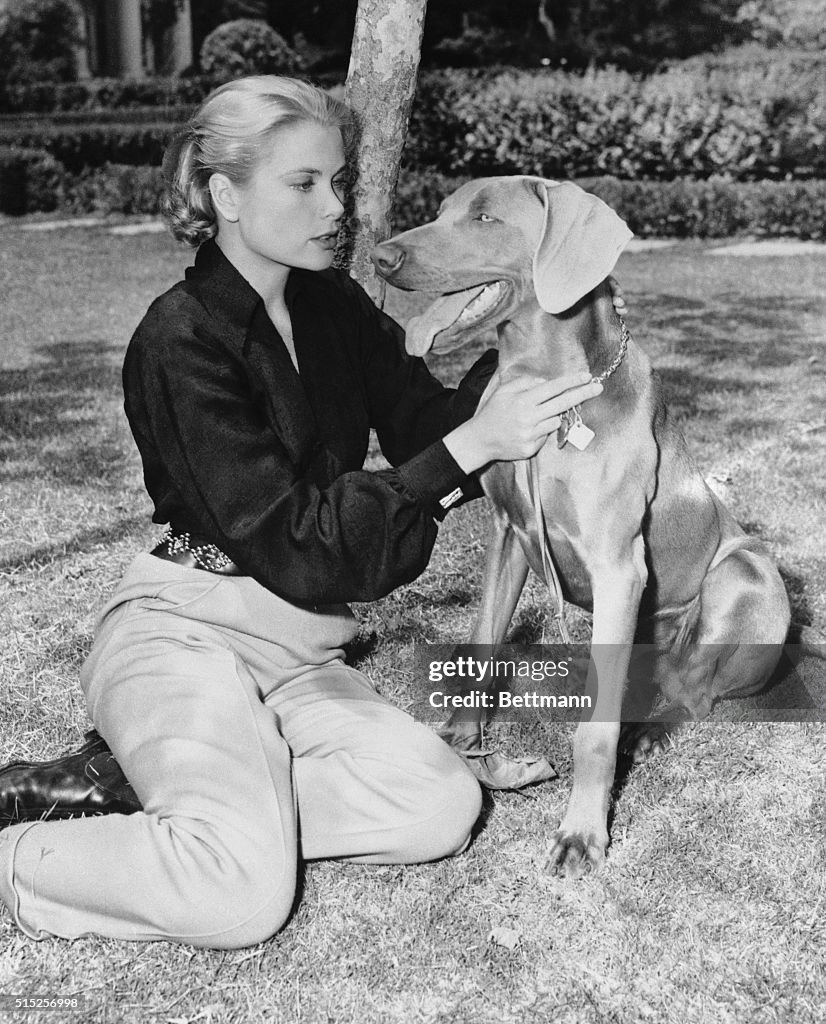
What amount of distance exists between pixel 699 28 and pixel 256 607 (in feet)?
80.8

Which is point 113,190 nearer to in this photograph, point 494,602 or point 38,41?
point 38,41

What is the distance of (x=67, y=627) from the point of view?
379cm

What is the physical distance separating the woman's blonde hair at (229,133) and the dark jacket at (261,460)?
0.36 ft

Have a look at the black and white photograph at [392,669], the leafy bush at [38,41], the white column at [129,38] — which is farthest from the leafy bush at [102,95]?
the black and white photograph at [392,669]

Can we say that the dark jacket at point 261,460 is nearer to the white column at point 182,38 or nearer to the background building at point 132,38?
the background building at point 132,38

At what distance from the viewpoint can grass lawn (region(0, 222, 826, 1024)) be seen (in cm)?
223

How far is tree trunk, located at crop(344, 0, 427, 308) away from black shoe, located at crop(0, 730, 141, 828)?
203 centimetres

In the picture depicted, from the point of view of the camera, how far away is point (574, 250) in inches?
101

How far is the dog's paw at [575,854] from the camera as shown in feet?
8.58

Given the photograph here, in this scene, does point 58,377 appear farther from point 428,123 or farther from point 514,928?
point 428,123

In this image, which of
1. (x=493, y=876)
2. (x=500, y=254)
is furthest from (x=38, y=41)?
(x=493, y=876)

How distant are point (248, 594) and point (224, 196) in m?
0.91

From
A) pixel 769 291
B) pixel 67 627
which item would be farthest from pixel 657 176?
pixel 67 627

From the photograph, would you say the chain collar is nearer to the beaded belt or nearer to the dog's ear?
the dog's ear
